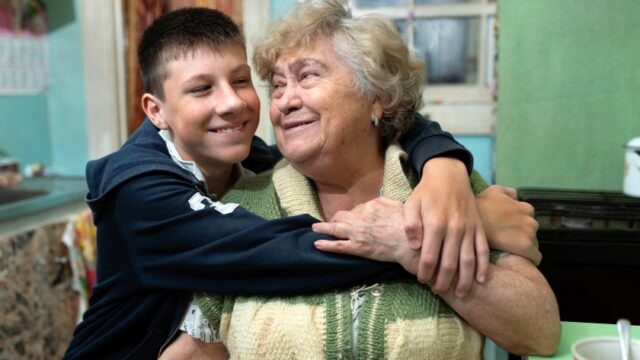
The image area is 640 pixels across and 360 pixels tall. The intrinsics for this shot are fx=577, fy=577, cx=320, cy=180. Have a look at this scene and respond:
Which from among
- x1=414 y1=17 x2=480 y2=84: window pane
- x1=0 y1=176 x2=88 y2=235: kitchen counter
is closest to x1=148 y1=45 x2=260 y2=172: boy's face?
x1=0 y1=176 x2=88 y2=235: kitchen counter

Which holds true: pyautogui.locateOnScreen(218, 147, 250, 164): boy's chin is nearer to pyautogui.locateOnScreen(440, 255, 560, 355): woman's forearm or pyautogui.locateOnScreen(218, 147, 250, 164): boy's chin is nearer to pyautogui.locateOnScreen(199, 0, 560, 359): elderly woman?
pyautogui.locateOnScreen(199, 0, 560, 359): elderly woman

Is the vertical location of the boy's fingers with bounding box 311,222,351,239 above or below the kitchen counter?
above

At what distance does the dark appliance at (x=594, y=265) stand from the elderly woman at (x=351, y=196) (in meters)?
0.50

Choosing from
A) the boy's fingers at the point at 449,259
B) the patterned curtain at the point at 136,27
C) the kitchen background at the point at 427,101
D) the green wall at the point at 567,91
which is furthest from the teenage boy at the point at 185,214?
the patterned curtain at the point at 136,27

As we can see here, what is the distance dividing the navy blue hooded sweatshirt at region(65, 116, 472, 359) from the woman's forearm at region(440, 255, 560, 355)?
0.49 ft

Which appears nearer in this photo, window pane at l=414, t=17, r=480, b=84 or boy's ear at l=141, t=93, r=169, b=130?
boy's ear at l=141, t=93, r=169, b=130

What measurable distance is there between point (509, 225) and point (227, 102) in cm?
68

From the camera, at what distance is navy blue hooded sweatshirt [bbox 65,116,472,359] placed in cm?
110

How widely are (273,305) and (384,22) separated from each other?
0.70m

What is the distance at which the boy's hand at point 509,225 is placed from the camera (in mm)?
1141

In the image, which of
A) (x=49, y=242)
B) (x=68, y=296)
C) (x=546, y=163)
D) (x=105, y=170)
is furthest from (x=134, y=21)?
(x=546, y=163)

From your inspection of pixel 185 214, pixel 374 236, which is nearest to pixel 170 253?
pixel 185 214

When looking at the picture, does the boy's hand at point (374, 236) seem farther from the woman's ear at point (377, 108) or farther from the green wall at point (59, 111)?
the green wall at point (59, 111)

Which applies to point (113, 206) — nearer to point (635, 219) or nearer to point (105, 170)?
point (105, 170)
